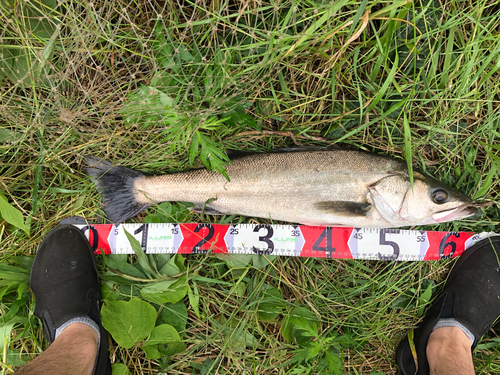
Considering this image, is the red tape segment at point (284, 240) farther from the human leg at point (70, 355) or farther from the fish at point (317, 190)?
the human leg at point (70, 355)

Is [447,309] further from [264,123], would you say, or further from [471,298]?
[264,123]

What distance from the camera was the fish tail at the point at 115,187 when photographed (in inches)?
113

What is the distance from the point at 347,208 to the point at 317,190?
0.31 m

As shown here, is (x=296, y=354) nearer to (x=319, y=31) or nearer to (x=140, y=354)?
(x=140, y=354)

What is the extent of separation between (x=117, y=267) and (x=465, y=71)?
12.1 ft

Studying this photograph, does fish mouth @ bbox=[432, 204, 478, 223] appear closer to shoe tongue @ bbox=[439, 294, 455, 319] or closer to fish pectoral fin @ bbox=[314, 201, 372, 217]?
fish pectoral fin @ bbox=[314, 201, 372, 217]

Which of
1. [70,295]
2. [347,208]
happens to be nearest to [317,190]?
[347,208]

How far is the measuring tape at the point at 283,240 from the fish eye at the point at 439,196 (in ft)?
1.48

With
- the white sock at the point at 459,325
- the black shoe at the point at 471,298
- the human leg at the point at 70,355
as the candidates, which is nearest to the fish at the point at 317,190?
the black shoe at the point at 471,298

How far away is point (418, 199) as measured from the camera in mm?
2623

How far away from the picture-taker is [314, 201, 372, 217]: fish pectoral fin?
8.73 feet

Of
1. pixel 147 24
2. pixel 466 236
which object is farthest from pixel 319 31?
pixel 466 236

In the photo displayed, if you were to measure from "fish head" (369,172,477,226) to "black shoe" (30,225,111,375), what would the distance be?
9.09 ft

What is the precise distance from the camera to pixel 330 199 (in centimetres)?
269
